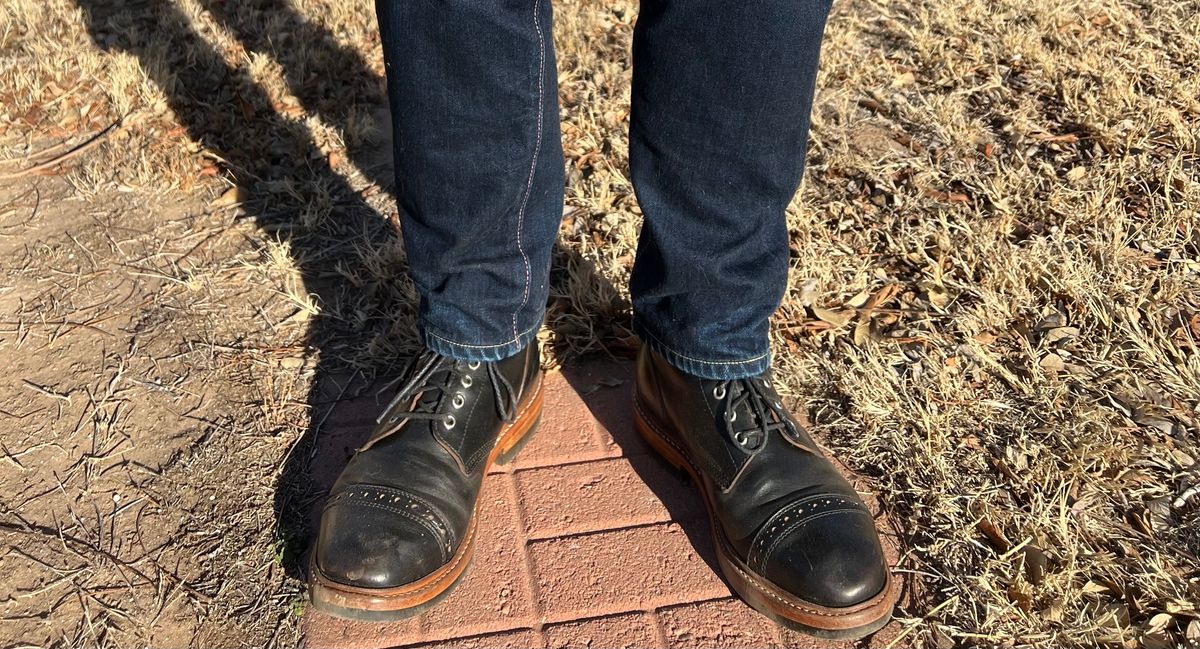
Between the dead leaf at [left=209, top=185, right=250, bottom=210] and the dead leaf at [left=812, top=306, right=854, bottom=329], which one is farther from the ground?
the dead leaf at [left=812, top=306, right=854, bottom=329]

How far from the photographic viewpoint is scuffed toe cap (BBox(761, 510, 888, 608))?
4.74 ft

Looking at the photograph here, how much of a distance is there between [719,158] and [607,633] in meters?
0.80

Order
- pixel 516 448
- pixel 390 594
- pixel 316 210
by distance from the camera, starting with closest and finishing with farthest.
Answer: pixel 390 594, pixel 516 448, pixel 316 210

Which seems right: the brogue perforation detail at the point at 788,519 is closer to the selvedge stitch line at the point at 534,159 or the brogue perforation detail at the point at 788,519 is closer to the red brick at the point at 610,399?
the red brick at the point at 610,399

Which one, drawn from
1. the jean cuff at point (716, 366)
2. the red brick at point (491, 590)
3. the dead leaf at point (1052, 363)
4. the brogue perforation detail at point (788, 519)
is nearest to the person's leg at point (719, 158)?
the jean cuff at point (716, 366)

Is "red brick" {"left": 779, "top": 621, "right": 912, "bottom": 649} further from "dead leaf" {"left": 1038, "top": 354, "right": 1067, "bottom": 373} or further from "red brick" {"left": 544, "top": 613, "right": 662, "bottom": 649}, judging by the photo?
"dead leaf" {"left": 1038, "top": 354, "right": 1067, "bottom": 373}

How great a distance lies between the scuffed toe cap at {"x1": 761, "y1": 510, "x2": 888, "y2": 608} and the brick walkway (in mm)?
111

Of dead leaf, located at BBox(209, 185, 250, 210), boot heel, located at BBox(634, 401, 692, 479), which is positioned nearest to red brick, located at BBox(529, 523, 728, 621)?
boot heel, located at BBox(634, 401, 692, 479)

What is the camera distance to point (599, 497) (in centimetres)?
178

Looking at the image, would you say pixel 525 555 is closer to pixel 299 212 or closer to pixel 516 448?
pixel 516 448

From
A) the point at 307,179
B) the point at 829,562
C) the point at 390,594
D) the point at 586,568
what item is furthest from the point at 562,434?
the point at 307,179

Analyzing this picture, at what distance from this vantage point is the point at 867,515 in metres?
1.55

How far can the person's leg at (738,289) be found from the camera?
1.30 metres

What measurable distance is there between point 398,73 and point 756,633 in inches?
41.7
